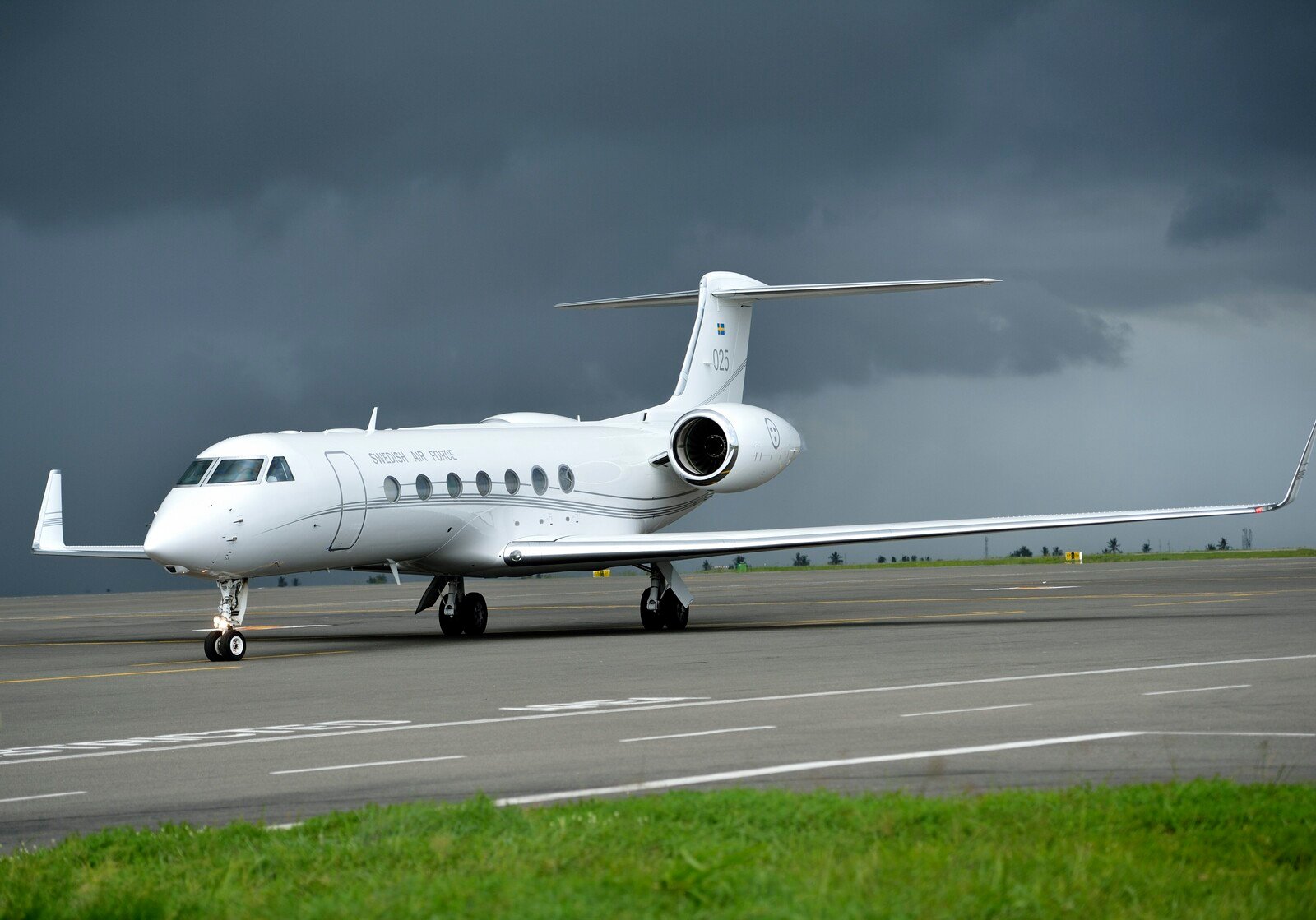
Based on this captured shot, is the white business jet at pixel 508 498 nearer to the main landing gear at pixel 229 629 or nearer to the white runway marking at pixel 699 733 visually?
the main landing gear at pixel 229 629

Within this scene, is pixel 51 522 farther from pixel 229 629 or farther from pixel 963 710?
pixel 963 710

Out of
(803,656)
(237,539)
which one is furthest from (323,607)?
(803,656)

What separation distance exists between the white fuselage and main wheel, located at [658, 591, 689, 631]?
2.40 m

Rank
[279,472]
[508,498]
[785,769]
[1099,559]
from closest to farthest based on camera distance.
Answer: [785,769] < [279,472] < [508,498] < [1099,559]

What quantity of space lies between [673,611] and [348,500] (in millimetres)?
6602

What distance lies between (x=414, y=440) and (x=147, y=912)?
20569mm

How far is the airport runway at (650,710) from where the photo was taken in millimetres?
9727

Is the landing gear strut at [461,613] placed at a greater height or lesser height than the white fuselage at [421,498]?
lesser

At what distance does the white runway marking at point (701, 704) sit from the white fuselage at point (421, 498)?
1002 cm

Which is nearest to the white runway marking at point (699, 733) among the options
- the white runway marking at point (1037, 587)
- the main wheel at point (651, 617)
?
the main wheel at point (651, 617)

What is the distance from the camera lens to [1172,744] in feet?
34.7

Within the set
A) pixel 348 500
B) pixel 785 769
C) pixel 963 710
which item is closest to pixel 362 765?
pixel 785 769

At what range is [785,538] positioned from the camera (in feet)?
89.4

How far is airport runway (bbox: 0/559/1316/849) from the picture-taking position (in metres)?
9.73
